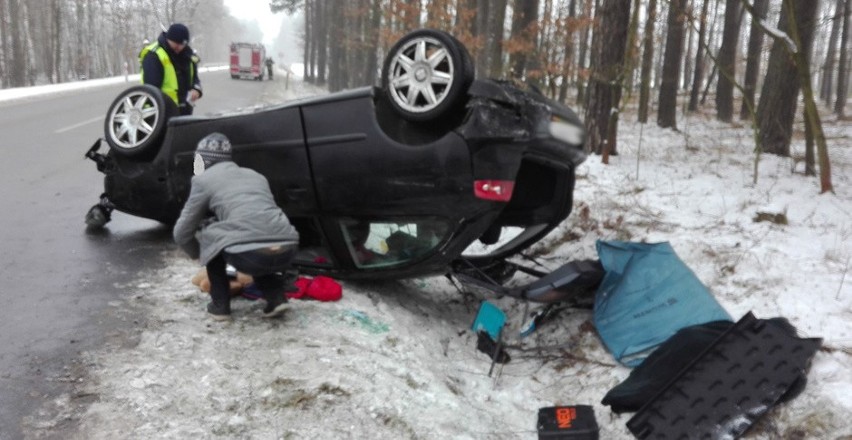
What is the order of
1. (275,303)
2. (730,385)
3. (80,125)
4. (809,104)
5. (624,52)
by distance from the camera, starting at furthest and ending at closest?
1. (80,125)
2. (624,52)
3. (809,104)
4. (275,303)
5. (730,385)

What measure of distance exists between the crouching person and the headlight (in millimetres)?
1910

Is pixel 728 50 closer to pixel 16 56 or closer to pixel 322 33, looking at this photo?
pixel 322 33

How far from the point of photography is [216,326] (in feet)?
13.8

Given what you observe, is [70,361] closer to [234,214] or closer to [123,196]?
[234,214]

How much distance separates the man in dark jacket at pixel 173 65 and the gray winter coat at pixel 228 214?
272 cm

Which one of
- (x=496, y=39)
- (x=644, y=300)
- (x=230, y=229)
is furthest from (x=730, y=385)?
(x=496, y=39)

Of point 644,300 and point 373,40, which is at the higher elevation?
point 373,40

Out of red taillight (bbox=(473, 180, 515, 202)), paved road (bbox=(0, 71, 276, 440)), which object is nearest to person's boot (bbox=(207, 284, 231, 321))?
paved road (bbox=(0, 71, 276, 440))

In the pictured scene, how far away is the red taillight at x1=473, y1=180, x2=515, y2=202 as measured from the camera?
4.20 metres

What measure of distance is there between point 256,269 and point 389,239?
1.15 m

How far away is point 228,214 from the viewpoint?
419cm

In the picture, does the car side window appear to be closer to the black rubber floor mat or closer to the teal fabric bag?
the teal fabric bag

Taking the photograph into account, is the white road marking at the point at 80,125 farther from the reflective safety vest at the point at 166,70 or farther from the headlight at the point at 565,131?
the headlight at the point at 565,131

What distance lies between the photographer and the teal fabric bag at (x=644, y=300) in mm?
4422
